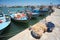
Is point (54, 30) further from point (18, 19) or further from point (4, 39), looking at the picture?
point (18, 19)

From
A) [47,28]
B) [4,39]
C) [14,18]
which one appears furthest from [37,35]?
[14,18]

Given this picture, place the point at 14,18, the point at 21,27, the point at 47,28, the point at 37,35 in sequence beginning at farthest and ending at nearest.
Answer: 1. the point at 14,18
2. the point at 21,27
3. the point at 47,28
4. the point at 37,35

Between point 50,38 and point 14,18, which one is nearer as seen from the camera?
point 50,38

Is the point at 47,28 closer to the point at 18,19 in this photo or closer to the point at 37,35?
the point at 37,35

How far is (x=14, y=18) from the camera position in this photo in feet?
90.8

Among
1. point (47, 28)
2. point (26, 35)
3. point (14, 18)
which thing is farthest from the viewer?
point (14, 18)

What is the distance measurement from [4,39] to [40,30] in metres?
4.79

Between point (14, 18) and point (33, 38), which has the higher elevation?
point (33, 38)

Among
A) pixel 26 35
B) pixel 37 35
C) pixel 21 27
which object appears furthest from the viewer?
pixel 21 27

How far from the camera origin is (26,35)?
56.4ft

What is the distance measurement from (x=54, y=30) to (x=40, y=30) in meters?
3.24

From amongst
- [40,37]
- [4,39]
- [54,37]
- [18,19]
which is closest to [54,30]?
[54,37]

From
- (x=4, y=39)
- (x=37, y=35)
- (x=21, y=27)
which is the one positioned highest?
(x=37, y=35)

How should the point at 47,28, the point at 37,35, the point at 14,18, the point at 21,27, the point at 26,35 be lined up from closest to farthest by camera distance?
1. the point at 37,35
2. the point at 26,35
3. the point at 47,28
4. the point at 21,27
5. the point at 14,18
